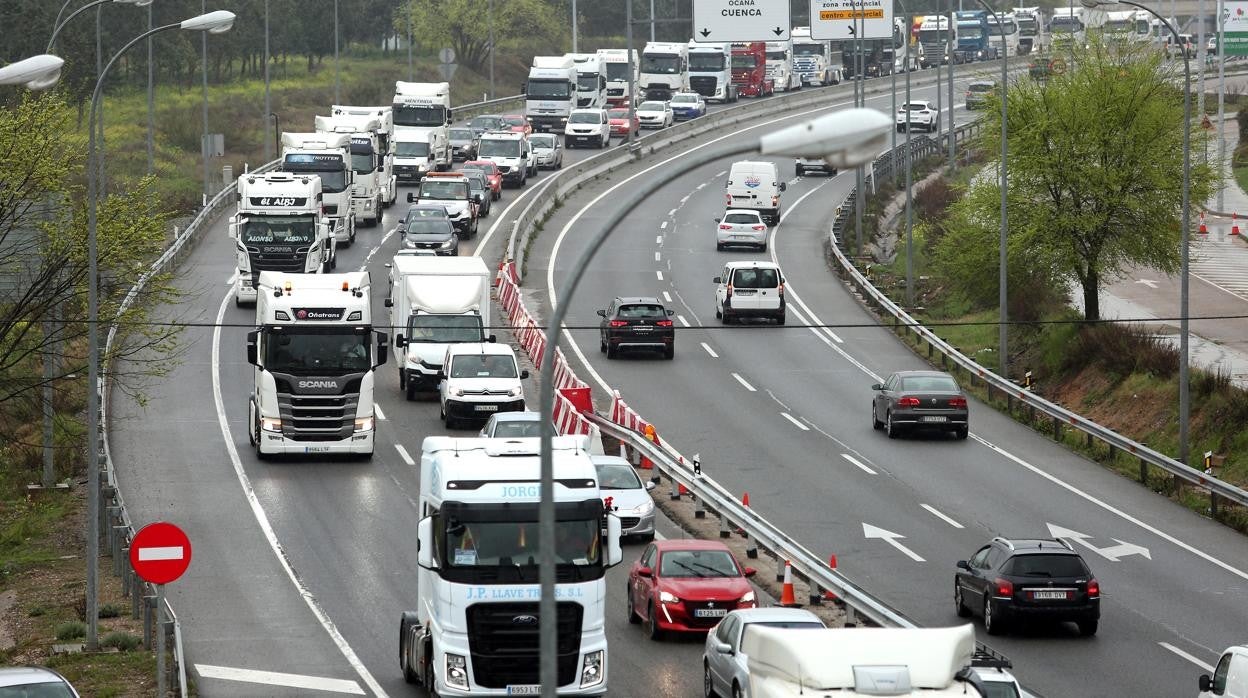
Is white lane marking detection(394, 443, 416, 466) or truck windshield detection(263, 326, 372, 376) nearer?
truck windshield detection(263, 326, 372, 376)

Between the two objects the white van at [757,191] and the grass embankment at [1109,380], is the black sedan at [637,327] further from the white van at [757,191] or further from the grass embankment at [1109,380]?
the white van at [757,191]

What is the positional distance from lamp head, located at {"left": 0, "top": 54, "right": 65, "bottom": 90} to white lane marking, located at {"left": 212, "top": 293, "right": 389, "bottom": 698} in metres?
8.19

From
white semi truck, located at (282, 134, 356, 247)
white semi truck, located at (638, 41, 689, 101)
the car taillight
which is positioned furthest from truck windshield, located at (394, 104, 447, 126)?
the car taillight

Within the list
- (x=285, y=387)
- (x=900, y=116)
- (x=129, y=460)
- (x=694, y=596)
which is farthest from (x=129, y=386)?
(x=900, y=116)

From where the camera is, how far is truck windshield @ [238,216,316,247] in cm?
5138

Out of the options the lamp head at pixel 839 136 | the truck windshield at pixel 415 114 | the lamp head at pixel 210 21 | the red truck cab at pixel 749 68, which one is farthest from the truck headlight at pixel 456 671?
the red truck cab at pixel 749 68

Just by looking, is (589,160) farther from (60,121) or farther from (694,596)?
(694,596)

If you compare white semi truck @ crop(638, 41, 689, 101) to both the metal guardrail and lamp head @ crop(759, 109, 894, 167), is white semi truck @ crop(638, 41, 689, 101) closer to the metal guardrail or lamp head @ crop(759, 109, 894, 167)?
the metal guardrail

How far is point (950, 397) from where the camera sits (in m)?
39.9

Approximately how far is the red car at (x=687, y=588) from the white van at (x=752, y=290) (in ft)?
83.7

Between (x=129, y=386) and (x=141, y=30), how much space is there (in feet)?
219

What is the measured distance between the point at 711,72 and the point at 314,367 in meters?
70.6

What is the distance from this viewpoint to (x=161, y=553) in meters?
19.9

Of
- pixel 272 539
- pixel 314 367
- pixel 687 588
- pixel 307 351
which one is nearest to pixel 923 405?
pixel 314 367
